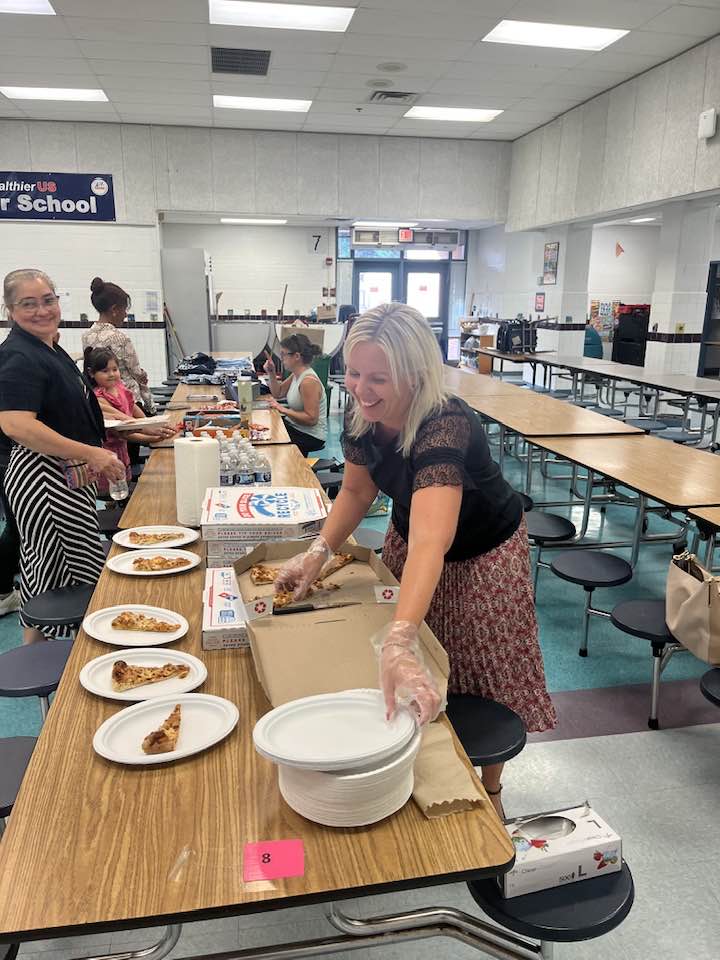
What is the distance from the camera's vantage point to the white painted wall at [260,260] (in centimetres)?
1137

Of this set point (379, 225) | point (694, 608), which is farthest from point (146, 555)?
point (379, 225)

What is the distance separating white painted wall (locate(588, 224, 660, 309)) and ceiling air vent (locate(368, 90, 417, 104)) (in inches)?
265

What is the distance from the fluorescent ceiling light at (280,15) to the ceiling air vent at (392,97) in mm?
1834

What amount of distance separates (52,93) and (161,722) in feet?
28.8

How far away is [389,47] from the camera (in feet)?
21.0

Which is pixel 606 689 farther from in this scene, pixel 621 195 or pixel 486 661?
pixel 621 195

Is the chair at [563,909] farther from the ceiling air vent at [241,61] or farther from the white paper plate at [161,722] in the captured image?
the ceiling air vent at [241,61]

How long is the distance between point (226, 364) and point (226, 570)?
6349mm

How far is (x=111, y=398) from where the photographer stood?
3967 millimetres

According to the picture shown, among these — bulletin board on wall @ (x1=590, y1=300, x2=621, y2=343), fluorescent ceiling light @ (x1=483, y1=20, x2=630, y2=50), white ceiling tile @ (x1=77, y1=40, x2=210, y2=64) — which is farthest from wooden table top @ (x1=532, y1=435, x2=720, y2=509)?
bulletin board on wall @ (x1=590, y1=300, x2=621, y2=343)

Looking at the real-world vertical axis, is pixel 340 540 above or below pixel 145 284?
below

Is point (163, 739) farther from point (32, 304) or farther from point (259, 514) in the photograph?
point (32, 304)

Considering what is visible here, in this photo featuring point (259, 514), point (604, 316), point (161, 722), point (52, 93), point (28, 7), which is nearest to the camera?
point (161, 722)

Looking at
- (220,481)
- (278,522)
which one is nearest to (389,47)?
(220,481)
